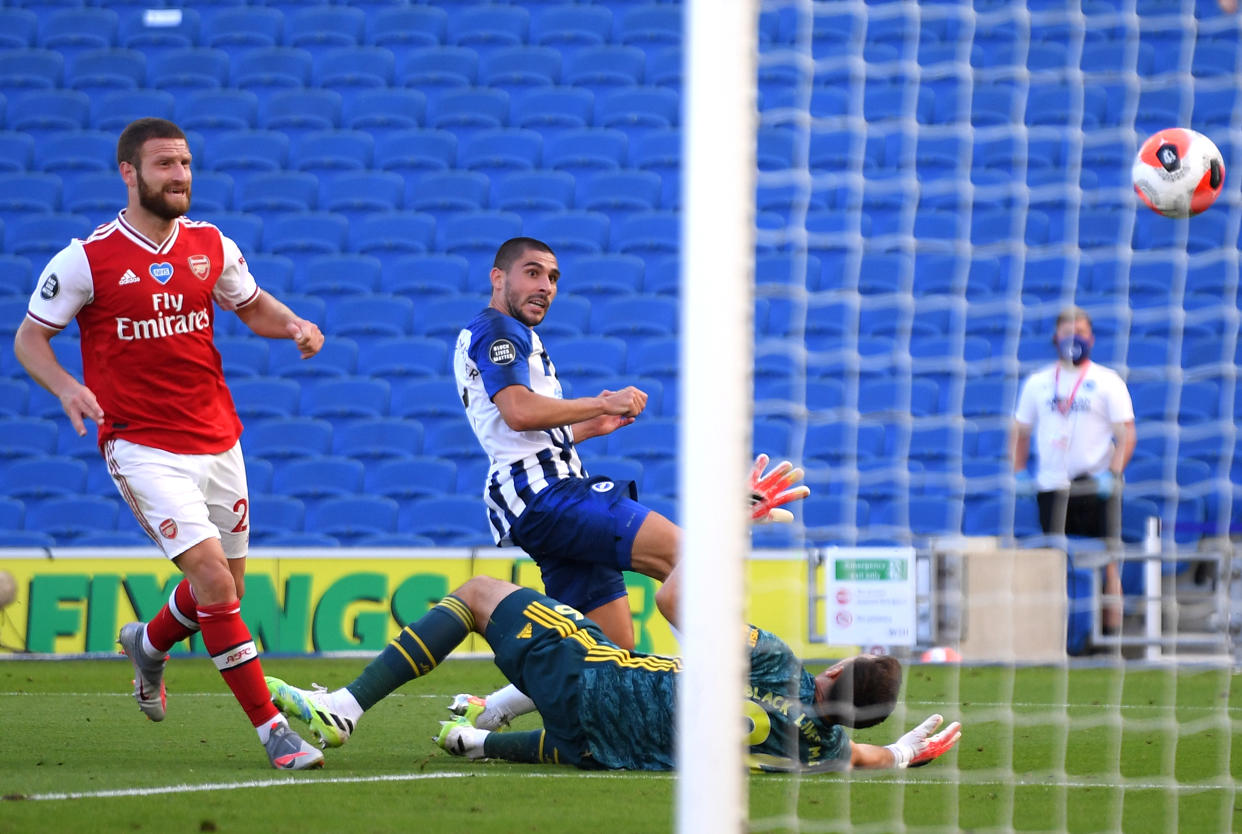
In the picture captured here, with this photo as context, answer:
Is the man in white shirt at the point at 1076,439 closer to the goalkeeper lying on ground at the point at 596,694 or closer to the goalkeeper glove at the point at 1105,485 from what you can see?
the goalkeeper glove at the point at 1105,485

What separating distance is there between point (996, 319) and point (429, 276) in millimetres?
4030

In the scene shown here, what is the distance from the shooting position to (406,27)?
11.5 metres

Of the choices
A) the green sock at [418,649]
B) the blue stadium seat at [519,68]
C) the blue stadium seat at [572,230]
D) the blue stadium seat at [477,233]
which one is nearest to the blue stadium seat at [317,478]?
the blue stadium seat at [477,233]

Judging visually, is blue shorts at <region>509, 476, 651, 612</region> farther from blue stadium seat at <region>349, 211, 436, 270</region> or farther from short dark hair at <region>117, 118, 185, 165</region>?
blue stadium seat at <region>349, 211, 436, 270</region>

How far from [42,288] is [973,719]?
3.78 m

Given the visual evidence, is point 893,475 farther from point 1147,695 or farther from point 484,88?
point 484,88

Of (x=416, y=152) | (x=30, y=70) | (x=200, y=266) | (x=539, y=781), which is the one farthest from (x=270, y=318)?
(x=30, y=70)

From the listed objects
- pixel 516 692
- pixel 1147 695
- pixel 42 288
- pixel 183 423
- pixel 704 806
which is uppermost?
pixel 42 288

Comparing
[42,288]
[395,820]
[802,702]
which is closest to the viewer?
[395,820]

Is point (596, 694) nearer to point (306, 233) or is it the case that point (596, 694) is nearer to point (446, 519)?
point (446, 519)

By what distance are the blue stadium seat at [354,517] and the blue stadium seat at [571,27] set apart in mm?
3952

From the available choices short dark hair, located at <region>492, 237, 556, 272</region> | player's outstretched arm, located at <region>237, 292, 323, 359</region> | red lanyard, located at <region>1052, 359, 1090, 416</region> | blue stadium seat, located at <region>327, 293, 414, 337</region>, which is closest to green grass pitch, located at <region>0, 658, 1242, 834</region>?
player's outstretched arm, located at <region>237, 292, 323, 359</region>

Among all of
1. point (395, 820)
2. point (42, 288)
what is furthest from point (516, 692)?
point (42, 288)

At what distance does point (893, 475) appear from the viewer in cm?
954
